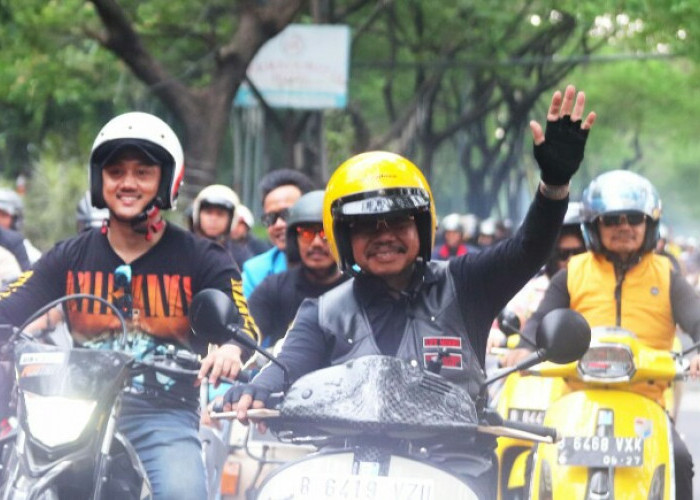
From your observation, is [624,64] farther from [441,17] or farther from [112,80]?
[112,80]

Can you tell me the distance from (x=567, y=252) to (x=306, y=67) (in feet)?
39.2

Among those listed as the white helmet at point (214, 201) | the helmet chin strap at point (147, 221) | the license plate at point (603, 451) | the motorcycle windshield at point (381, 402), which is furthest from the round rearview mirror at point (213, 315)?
the white helmet at point (214, 201)

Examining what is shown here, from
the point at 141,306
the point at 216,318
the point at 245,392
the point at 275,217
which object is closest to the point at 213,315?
the point at 216,318

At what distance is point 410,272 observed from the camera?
4.57 metres

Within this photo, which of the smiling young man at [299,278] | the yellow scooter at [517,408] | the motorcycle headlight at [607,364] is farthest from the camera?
the smiling young man at [299,278]

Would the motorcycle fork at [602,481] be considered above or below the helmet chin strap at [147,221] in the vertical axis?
below

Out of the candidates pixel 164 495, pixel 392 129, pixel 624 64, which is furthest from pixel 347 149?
pixel 164 495

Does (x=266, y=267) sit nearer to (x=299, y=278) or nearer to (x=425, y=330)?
(x=299, y=278)

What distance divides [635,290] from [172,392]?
2.35 m

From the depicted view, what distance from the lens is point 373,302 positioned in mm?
4570

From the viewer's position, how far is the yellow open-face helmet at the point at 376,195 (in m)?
4.30

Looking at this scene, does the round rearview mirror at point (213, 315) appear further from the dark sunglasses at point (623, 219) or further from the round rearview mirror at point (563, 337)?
the dark sunglasses at point (623, 219)

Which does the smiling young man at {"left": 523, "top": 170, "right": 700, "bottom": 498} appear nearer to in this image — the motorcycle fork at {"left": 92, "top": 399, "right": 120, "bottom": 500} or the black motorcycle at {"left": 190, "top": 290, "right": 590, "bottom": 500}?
the motorcycle fork at {"left": 92, "top": 399, "right": 120, "bottom": 500}

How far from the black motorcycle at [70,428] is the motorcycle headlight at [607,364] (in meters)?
1.65
